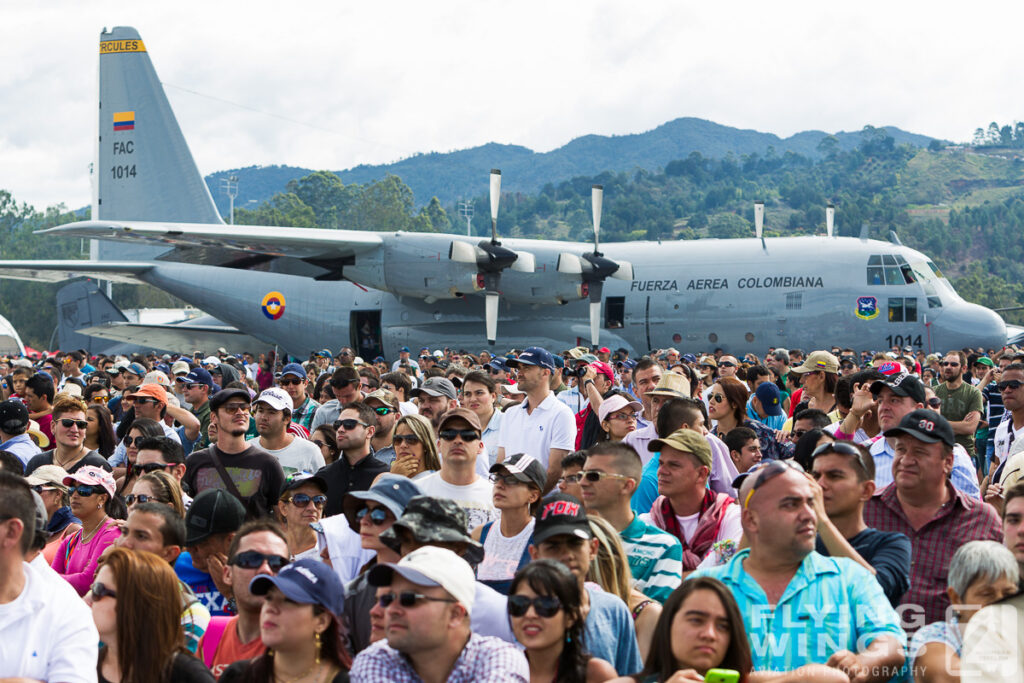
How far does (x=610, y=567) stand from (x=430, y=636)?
92 cm

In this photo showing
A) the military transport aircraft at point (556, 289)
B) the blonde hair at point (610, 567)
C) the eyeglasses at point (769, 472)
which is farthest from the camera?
the military transport aircraft at point (556, 289)

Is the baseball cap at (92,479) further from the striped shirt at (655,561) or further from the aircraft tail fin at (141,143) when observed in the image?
the aircraft tail fin at (141,143)

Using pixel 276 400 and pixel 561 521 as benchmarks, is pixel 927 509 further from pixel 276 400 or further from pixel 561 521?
pixel 276 400

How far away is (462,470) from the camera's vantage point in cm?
496

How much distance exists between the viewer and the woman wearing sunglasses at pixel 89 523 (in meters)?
4.70

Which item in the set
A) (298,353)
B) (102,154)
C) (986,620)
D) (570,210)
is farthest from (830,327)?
(570,210)

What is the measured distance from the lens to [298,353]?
77.3 ft

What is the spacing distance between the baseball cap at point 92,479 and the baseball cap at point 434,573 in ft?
8.34

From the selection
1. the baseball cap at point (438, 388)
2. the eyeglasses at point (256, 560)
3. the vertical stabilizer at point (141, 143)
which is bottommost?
the eyeglasses at point (256, 560)

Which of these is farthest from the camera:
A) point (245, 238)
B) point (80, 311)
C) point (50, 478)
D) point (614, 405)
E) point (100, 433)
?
point (80, 311)

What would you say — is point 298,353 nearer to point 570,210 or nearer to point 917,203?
point 570,210

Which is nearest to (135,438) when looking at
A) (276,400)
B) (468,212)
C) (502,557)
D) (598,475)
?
(276,400)

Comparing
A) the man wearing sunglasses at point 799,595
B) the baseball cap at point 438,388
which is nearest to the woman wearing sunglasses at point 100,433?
the baseball cap at point 438,388

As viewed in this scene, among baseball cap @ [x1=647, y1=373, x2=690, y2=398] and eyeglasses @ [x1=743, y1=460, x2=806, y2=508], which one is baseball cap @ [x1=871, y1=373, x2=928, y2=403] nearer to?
baseball cap @ [x1=647, y1=373, x2=690, y2=398]
